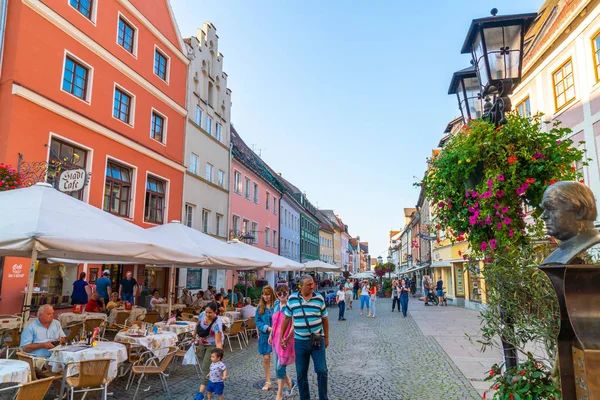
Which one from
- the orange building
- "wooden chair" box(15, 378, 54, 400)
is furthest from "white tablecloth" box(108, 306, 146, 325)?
"wooden chair" box(15, 378, 54, 400)

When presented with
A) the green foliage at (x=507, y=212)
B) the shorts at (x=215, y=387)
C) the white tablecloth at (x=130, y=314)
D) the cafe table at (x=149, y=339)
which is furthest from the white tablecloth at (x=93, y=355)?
the green foliage at (x=507, y=212)

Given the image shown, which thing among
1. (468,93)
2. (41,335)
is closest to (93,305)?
(41,335)

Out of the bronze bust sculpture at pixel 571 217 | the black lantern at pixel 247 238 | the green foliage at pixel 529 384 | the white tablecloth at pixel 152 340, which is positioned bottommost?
the white tablecloth at pixel 152 340

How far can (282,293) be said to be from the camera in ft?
24.8

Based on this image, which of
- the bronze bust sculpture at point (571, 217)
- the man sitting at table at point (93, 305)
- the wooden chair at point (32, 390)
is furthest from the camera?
the man sitting at table at point (93, 305)

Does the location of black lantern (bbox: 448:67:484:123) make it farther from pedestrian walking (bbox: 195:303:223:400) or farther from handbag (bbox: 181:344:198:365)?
handbag (bbox: 181:344:198:365)

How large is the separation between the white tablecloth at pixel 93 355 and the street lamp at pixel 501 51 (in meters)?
6.51

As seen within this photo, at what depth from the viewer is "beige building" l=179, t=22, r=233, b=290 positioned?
2167 cm

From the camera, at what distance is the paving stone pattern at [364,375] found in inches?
278

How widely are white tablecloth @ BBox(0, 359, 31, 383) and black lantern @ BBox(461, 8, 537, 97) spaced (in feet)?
22.0

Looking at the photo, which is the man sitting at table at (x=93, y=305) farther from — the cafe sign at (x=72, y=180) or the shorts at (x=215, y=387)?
the shorts at (x=215, y=387)

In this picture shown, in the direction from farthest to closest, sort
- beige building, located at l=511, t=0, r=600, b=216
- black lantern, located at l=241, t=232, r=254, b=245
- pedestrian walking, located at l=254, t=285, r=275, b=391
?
black lantern, located at l=241, t=232, r=254, b=245, beige building, located at l=511, t=0, r=600, b=216, pedestrian walking, located at l=254, t=285, r=275, b=391

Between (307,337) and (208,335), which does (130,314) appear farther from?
(307,337)

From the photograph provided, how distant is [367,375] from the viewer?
27.8 ft
